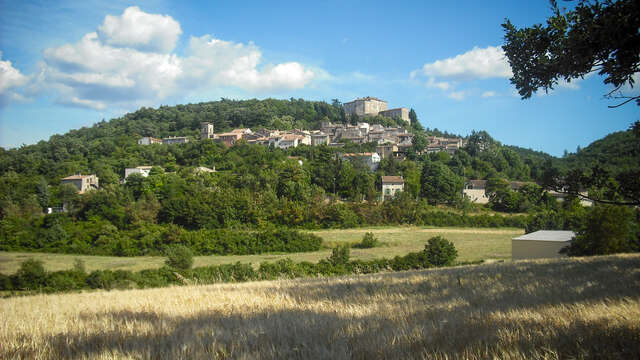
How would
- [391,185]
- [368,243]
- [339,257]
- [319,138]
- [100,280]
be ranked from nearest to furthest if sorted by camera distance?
[100,280] < [339,257] < [368,243] < [391,185] < [319,138]

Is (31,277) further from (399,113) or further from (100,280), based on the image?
(399,113)

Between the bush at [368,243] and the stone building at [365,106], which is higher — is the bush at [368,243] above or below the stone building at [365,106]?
below

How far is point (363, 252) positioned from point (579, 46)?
100ft

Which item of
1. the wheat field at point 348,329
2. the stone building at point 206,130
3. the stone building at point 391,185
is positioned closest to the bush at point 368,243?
the stone building at point 391,185

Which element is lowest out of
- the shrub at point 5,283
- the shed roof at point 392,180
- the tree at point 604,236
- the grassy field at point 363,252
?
the grassy field at point 363,252

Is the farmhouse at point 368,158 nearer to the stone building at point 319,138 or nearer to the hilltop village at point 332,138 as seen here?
the hilltop village at point 332,138

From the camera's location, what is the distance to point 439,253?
23453mm

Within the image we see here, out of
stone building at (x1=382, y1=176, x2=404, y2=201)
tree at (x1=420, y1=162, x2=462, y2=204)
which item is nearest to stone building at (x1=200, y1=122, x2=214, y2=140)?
stone building at (x1=382, y1=176, x2=404, y2=201)

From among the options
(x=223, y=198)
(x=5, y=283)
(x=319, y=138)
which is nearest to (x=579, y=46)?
(x=5, y=283)

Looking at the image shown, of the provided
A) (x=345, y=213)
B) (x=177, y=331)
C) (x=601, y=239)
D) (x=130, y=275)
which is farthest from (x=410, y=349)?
(x=345, y=213)

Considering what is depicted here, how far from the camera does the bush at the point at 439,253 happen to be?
914 inches

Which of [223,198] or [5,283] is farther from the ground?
[223,198]

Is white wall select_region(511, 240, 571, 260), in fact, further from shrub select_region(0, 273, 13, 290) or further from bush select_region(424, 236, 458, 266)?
shrub select_region(0, 273, 13, 290)

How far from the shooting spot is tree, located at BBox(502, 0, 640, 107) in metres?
4.40
